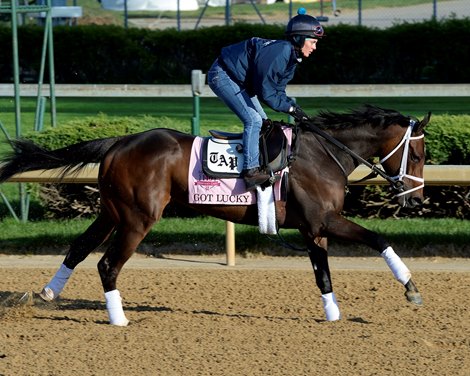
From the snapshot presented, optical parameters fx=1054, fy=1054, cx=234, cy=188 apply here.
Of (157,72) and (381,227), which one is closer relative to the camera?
(381,227)

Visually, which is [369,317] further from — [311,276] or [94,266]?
[94,266]

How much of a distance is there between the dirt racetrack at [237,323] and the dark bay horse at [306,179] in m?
0.38

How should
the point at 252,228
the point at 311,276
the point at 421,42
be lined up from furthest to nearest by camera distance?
the point at 421,42, the point at 252,228, the point at 311,276

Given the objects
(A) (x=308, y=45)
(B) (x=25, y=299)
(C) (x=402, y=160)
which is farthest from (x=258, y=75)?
(B) (x=25, y=299)

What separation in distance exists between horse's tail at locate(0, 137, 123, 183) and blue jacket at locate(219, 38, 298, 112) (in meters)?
1.17

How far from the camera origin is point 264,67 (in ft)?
24.0

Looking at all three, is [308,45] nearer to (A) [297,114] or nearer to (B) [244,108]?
(A) [297,114]

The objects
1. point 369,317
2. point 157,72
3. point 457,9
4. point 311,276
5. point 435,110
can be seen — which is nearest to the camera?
point 369,317

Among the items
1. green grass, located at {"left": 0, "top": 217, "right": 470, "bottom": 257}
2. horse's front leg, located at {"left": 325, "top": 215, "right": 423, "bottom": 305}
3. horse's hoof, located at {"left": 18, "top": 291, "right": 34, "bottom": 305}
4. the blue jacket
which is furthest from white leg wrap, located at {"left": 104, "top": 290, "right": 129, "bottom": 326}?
green grass, located at {"left": 0, "top": 217, "right": 470, "bottom": 257}

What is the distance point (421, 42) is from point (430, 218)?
1079cm

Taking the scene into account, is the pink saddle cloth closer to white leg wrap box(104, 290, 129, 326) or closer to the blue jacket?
the blue jacket

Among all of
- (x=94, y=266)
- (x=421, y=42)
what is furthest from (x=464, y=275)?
(x=421, y=42)

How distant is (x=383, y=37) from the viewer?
69.6ft

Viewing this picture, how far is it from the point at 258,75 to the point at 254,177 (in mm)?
732
